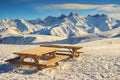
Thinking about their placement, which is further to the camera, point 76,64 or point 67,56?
point 67,56

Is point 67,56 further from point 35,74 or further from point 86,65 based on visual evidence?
point 35,74

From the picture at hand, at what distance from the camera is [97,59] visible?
61.8 ft

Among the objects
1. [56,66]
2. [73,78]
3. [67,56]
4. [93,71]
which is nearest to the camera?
[73,78]

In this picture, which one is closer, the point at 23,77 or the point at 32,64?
the point at 23,77

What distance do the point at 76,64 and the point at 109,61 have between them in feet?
7.27

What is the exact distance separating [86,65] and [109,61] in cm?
179

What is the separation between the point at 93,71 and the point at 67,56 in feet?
11.1

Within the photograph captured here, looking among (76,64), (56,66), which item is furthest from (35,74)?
(76,64)

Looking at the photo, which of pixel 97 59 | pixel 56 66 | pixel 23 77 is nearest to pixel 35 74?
pixel 23 77

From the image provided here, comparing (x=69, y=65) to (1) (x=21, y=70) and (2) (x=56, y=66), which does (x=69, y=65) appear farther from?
(1) (x=21, y=70)

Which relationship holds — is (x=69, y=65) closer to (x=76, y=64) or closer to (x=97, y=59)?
(x=76, y=64)

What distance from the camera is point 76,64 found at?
17562 millimetres

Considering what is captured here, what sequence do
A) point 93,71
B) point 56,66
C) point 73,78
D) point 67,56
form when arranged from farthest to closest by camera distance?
→ point 67,56 → point 56,66 → point 93,71 → point 73,78

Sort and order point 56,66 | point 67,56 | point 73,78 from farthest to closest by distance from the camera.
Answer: point 67,56
point 56,66
point 73,78
